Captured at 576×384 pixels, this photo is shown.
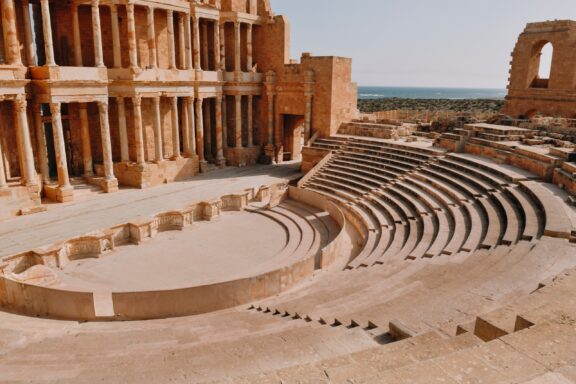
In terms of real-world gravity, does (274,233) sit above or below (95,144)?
below

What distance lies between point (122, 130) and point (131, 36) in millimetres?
4764

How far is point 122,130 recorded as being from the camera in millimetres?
23406

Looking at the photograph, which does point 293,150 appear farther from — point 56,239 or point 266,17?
point 56,239

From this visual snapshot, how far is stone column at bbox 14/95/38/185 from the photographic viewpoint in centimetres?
1861

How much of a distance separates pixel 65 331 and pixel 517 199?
1314cm

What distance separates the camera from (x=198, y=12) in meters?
25.8

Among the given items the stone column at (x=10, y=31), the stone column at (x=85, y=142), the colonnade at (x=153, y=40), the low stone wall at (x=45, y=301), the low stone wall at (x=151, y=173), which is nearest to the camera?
the low stone wall at (x=45, y=301)

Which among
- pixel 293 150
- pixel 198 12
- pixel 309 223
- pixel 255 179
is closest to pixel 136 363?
pixel 309 223

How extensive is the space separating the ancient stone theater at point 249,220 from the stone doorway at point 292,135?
180 millimetres

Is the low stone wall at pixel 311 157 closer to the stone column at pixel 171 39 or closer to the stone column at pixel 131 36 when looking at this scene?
the stone column at pixel 171 39

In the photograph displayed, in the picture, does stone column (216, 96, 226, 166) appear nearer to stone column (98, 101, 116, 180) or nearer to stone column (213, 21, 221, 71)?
stone column (213, 21, 221, 71)

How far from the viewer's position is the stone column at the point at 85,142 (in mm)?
22125

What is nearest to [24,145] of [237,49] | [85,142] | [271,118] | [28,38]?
[85,142]

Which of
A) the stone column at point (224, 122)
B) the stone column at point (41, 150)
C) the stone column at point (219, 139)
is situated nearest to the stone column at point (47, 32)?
the stone column at point (41, 150)
